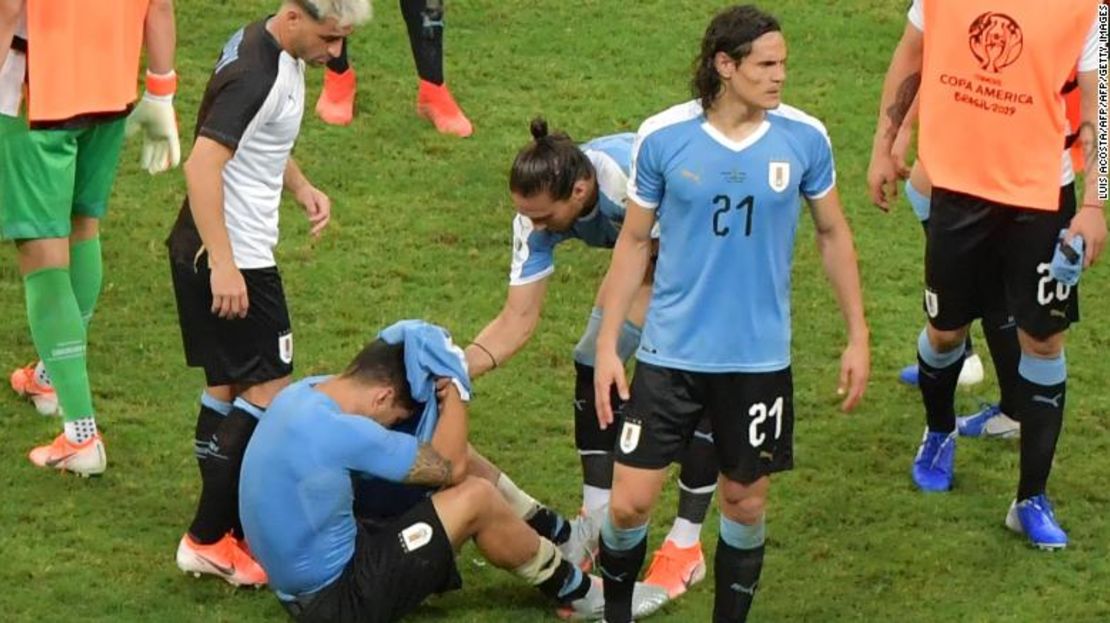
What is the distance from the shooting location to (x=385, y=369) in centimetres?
649

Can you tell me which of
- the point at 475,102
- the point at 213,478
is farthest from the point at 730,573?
the point at 475,102

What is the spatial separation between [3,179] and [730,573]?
119 inches

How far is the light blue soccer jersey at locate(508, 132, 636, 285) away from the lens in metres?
6.74

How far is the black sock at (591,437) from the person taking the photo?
7.13 metres

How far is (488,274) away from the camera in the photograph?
960cm

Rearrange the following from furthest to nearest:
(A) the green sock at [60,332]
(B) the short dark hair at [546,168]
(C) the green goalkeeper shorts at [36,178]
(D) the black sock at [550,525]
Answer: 1. (A) the green sock at [60,332]
2. (C) the green goalkeeper shorts at [36,178]
3. (D) the black sock at [550,525]
4. (B) the short dark hair at [546,168]

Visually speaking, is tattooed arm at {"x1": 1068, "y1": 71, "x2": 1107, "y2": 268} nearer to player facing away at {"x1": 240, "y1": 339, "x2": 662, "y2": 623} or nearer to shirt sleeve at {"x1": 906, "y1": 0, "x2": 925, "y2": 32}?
shirt sleeve at {"x1": 906, "y1": 0, "x2": 925, "y2": 32}

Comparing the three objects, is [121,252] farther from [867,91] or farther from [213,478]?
[867,91]

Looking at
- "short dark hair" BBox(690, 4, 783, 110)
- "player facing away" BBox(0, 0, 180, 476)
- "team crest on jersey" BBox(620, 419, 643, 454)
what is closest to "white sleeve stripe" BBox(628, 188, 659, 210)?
"short dark hair" BBox(690, 4, 783, 110)

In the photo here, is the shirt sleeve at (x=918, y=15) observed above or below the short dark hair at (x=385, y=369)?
above

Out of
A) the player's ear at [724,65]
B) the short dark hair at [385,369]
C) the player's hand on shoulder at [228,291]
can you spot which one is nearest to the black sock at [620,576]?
the short dark hair at [385,369]

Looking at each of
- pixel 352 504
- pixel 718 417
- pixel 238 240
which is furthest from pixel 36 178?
pixel 718 417

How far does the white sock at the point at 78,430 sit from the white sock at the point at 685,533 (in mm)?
2242

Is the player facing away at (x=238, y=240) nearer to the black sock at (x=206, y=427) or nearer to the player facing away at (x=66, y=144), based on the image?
the black sock at (x=206, y=427)
